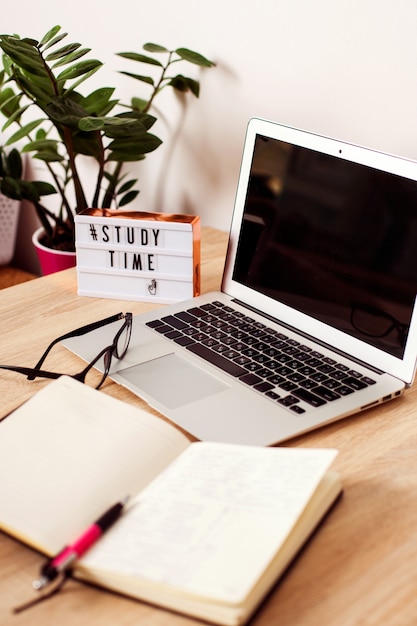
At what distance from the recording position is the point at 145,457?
69cm

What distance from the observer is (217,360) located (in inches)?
35.2

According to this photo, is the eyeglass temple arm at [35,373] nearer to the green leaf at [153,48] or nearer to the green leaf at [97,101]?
the green leaf at [97,101]

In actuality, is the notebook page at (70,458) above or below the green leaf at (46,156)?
below

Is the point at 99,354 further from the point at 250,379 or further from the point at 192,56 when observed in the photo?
the point at 192,56

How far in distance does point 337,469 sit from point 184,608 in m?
0.23

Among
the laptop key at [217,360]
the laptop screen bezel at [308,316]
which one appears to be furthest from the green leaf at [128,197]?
the laptop key at [217,360]

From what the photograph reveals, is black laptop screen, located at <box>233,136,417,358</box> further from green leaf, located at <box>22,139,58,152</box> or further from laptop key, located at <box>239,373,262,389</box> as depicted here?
green leaf, located at <box>22,139,58,152</box>

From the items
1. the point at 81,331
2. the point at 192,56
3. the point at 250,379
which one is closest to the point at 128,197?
the point at 192,56

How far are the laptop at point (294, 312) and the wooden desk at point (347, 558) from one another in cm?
4

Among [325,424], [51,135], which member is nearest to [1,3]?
[51,135]

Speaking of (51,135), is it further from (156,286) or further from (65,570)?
(65,570)

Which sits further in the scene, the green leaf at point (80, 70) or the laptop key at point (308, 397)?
the green leaf at point (80, 70)

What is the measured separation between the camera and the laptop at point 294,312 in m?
0.81

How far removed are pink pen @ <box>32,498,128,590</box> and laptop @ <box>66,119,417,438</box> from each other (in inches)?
6.3
